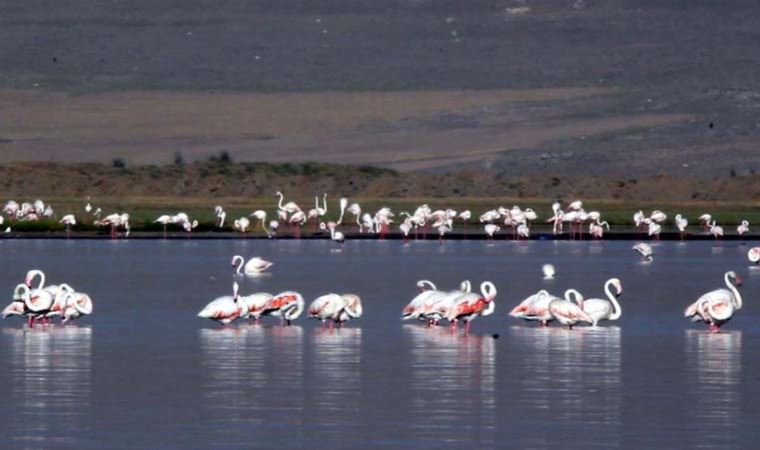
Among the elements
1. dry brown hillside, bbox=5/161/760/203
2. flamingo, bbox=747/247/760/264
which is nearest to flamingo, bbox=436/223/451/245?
flamingo, bbox=747/247/760/264

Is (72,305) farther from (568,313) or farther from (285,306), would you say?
(568,313)

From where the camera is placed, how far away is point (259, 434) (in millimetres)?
13195

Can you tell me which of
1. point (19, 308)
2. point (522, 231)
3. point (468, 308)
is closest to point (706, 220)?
point (522, 231)

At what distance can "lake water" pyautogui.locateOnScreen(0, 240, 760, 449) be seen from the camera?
13.3 meters

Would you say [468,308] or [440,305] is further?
[440,305]

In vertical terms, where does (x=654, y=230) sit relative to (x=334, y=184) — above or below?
below

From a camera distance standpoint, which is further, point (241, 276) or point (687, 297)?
point (241, 276)

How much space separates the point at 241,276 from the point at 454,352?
1273cm

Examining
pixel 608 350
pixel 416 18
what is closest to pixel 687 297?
pixel 608 350

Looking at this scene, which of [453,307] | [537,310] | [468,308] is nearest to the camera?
[468,308]

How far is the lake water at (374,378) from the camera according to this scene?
13.3 meters

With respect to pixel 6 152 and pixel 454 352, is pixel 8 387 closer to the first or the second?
pixel 454 352

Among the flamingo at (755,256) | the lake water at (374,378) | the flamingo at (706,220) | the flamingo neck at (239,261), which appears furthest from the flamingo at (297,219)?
the lake water at (374,378)

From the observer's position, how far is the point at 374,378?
16.3 m
